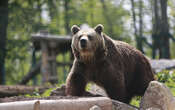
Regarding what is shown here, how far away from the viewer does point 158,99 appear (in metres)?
4.45

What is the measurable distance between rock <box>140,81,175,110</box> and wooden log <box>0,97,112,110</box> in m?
0.71

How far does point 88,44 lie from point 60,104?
5.04ft

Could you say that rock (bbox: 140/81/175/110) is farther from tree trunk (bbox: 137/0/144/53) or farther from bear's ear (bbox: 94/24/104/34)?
tree trunk (bbox: 137/0/144/53)

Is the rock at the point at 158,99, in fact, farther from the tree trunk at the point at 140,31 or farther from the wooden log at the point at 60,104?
the tree trunk at the point at 140,31

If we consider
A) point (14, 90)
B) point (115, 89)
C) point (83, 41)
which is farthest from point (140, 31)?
point (83, 41)

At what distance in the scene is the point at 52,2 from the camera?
Result: 76.1 feet

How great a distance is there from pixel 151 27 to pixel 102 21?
20.3 ft

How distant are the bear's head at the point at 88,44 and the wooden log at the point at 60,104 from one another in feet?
4.05

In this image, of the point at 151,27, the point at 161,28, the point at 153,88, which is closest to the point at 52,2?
the point at 151,27

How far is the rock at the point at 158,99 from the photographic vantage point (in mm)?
4422

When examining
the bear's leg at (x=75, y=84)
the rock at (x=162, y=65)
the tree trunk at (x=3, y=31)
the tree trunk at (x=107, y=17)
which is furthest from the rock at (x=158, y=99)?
the tree trunk at (x=107, y=17)

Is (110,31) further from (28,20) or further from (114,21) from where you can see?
(28,20)

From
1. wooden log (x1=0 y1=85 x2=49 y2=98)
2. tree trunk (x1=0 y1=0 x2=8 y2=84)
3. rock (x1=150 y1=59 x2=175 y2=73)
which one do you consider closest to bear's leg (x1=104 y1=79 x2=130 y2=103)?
wooden log (x1=0 y1=85 x2=49 y2=98)

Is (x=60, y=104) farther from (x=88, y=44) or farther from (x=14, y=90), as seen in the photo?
(x=14, y=90)
